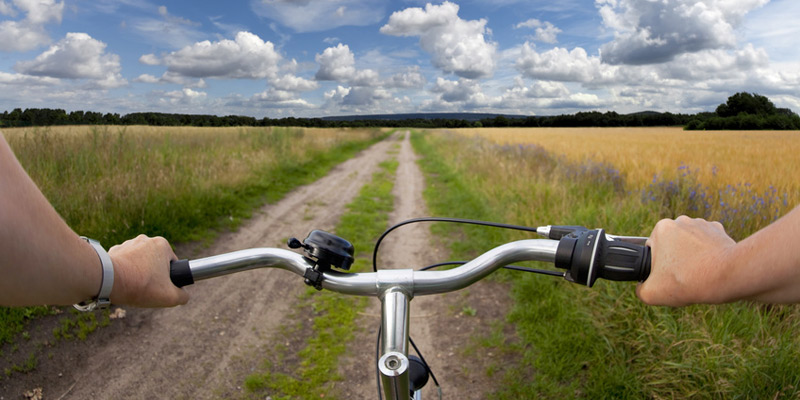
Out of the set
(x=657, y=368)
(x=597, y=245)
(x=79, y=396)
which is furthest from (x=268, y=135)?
(x=597, y=245)

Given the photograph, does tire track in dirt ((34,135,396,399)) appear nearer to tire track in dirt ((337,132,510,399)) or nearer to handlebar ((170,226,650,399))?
tire track in dirt ((337,132,510,399))

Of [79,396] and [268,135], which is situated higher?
[268,135]

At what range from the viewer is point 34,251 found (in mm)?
838

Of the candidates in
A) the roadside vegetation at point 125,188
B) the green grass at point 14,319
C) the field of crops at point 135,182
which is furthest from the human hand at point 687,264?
the field of crops at point 135,182

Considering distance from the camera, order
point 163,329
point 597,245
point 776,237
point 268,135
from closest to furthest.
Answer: point 776,237, point 597,245, point 163,329, point 268,135

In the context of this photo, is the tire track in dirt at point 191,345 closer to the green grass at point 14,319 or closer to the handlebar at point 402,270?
the green grass at point 14,319

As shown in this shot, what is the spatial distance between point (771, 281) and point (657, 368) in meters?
2.58

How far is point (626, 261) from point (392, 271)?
587mm

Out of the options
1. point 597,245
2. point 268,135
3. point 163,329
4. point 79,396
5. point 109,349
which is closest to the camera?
point 597,245

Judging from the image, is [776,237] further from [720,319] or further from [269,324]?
[269,324]

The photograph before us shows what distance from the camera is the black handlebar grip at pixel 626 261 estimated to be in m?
1.16

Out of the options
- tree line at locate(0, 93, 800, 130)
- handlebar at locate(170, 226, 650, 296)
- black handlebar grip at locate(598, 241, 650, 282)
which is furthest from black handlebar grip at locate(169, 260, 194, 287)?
tree line at locate(0, 93, 800, 130)

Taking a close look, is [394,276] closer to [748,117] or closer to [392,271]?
[392,271]

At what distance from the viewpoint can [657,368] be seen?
3074 mm
